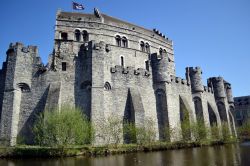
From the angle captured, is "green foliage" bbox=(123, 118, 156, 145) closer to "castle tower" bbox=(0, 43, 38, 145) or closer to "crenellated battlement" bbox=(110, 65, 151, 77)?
"crenellated battlement" bbox=(110, 65, 151, 77)

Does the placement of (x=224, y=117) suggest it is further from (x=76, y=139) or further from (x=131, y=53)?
(x=76, y=139)

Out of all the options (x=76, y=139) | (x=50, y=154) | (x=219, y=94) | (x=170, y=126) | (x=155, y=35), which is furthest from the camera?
(x=155, y=35)

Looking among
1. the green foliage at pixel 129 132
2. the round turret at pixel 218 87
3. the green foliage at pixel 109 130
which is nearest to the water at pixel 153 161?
the green foliage at pixel 109 130

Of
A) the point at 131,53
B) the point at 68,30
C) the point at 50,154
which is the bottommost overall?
the point at 50,154

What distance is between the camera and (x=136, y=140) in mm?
21156

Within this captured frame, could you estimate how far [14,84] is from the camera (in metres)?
22.3

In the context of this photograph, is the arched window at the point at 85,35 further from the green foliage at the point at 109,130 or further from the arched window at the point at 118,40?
the green foliage at the point at 109,130

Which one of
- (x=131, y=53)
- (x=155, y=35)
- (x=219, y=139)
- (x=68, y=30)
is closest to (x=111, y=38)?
(x=131, y=53)

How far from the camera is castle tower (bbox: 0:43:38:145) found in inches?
824

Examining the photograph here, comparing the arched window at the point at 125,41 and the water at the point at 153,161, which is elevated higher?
the arched window at the point at 125,41

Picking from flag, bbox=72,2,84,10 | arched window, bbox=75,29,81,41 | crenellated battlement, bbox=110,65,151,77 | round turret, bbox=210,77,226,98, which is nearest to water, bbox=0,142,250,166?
crenellated battlement, bbox=110,65,151,77

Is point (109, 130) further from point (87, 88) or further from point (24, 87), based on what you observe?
point (24, 87)

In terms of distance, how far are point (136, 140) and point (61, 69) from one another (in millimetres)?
10623

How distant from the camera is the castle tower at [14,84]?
2092cm
